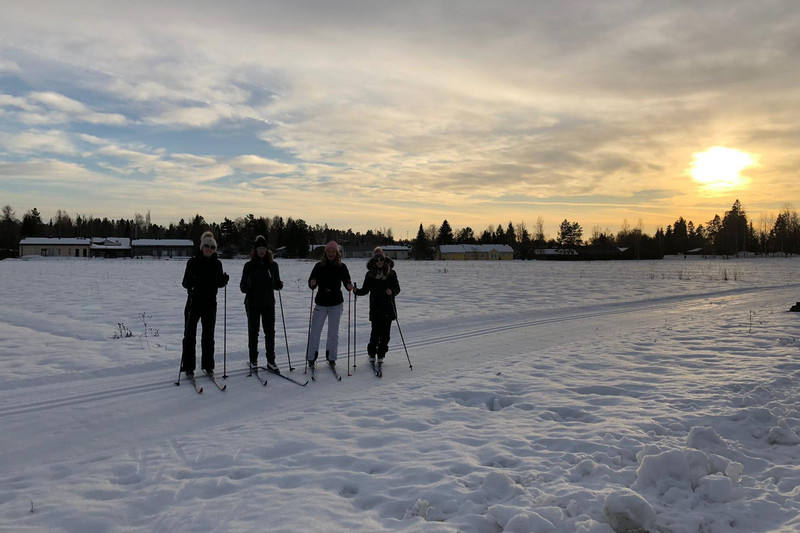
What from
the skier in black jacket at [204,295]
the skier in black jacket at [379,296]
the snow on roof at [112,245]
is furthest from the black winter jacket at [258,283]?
the snow on roof at [112,245]

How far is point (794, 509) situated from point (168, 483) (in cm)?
488

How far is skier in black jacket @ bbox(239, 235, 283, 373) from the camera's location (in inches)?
317

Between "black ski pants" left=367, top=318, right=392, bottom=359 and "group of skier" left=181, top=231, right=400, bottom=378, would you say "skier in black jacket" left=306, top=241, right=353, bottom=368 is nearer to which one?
"group of skier" left=181, top=231, right=400, bottom=378

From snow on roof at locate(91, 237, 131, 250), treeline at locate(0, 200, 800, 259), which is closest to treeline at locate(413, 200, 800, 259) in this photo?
treeline at locate(0, 200, 800, 259)

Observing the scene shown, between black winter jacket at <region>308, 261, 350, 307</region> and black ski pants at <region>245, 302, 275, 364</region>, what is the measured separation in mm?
830

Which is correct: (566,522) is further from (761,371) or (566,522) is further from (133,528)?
(761,371)

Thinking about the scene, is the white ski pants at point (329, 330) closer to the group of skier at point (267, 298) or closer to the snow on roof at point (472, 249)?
the group of skier at point (267, 298)

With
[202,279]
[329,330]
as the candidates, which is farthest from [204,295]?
[329,330]

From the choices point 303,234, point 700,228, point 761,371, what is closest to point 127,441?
point 761,371

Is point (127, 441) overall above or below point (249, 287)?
below

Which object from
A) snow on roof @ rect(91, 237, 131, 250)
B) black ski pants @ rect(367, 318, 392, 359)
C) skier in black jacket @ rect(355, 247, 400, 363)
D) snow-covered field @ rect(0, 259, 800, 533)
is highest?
snow on roof @ rect(91, 237, 131, 250)

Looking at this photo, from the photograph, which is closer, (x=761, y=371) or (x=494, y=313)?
(x=761, y=371)

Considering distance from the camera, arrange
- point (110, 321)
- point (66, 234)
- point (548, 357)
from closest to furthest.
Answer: point (548, 357) → point (110, 321) → point (66, 234)

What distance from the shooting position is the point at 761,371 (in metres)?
7.76
